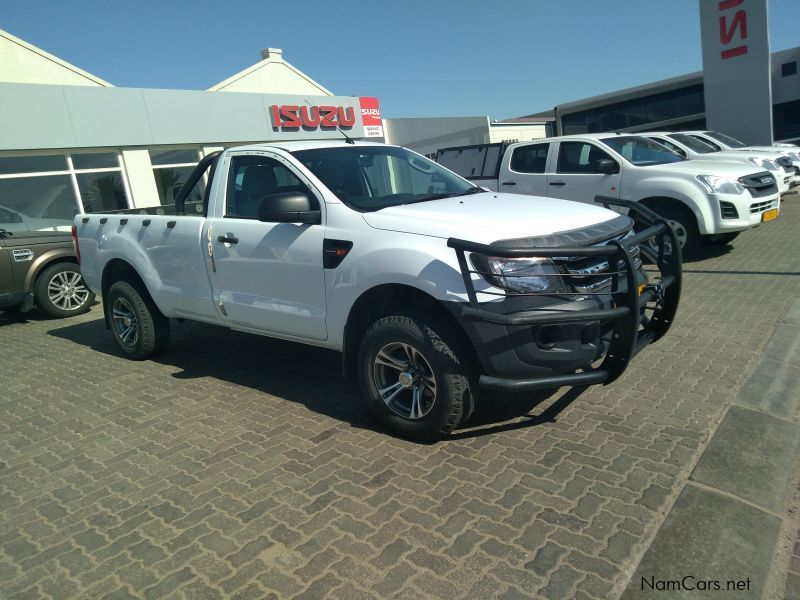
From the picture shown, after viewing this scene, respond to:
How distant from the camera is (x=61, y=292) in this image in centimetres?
848

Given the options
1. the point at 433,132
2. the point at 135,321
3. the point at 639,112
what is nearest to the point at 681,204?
the point at 135,321

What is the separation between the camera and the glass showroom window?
15898mm

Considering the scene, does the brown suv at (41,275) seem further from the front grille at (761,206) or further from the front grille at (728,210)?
the front grille at (761,206)

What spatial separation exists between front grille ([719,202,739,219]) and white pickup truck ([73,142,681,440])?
4.62 meters

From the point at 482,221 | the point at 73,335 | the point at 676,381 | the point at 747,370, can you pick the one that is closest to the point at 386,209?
the point at 482,221

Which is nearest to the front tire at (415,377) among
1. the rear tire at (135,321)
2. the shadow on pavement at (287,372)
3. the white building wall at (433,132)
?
the shadow on pavement at (287,372)

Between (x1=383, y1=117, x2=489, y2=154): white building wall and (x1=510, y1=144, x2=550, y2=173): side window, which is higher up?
(x1=383, y1=117, x2=489, y2=154): white building wall

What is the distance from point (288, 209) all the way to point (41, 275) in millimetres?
6212

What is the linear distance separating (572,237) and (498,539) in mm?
1634

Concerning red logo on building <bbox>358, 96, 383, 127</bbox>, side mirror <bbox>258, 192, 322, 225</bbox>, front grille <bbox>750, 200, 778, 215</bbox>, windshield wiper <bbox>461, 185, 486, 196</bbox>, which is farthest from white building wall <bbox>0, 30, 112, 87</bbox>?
front grille <bbox>750, 200, 778, 215</bbox>

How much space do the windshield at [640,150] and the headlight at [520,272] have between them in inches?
249

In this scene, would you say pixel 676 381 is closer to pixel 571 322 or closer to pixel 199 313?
pixel 571 322

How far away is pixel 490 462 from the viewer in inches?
132

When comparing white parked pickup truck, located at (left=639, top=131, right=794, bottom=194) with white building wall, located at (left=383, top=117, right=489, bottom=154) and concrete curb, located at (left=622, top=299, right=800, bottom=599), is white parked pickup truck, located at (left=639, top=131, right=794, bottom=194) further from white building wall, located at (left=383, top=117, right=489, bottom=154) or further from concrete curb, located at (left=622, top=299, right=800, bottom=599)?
white building wall, located at (left=383, top=117, right=489, bottom=154)
